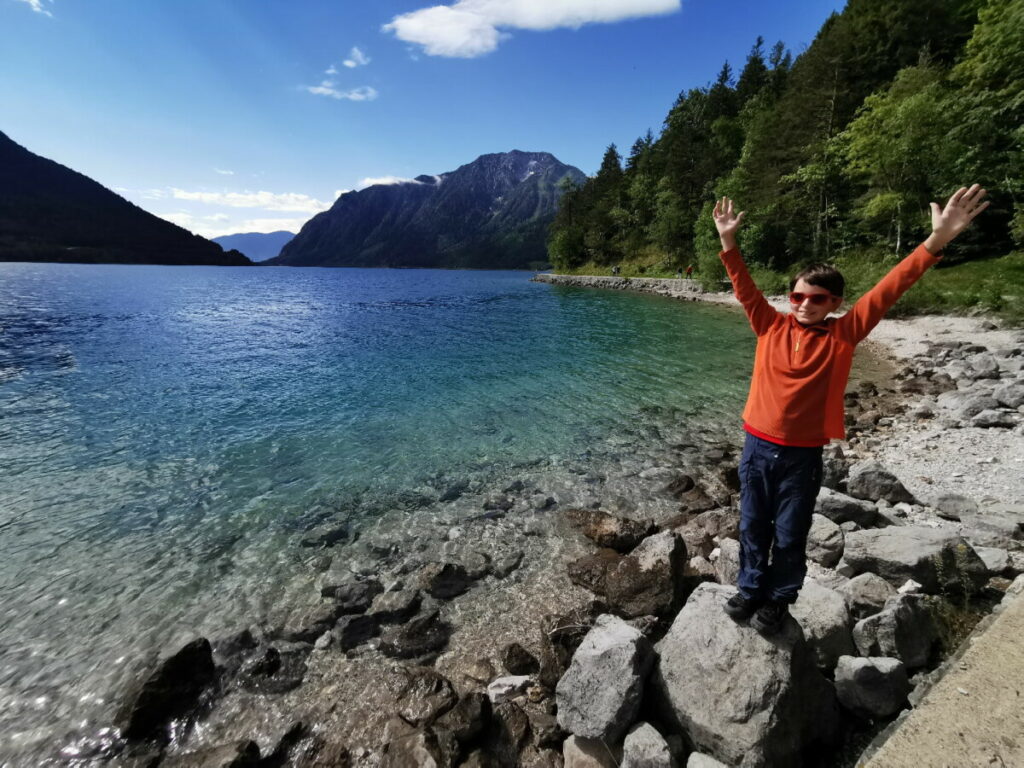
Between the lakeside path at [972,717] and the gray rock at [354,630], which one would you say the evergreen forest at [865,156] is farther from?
the gray rock at [354,630]

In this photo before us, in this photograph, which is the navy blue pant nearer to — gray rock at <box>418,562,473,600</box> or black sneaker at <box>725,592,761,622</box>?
black sneaker at <box>725,592,761,622</box>

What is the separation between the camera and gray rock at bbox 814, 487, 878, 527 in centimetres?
743

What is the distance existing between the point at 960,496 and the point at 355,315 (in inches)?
1929

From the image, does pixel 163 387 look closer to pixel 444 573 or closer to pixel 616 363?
pixel 444 573

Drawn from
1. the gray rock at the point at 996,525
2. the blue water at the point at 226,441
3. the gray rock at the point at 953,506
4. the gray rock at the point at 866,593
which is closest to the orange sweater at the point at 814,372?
the gray rock at the point at 866,593

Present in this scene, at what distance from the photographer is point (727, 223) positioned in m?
4.64

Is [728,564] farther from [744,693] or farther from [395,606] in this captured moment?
[395,606]

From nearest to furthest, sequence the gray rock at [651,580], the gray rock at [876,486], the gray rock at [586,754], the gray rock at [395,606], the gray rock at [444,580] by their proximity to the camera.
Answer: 1. the gray rock at [586,754]
2. the gray rock at [651,580]
3. the gray rock at [395,606]
4. the gray rock at [444,580]
5. the gray rock at [876,486]

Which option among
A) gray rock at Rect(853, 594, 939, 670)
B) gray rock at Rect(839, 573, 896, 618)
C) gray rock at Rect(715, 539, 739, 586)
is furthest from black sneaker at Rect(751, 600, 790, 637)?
gray rock at Rect(715, 539, 739, 586)

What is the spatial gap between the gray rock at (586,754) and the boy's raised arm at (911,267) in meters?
4.42

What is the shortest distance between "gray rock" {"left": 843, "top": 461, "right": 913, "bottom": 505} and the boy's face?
21.4 ft

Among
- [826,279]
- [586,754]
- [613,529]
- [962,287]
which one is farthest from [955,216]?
[962,287]

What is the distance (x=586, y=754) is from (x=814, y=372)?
423 cm

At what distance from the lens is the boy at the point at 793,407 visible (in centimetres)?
389
